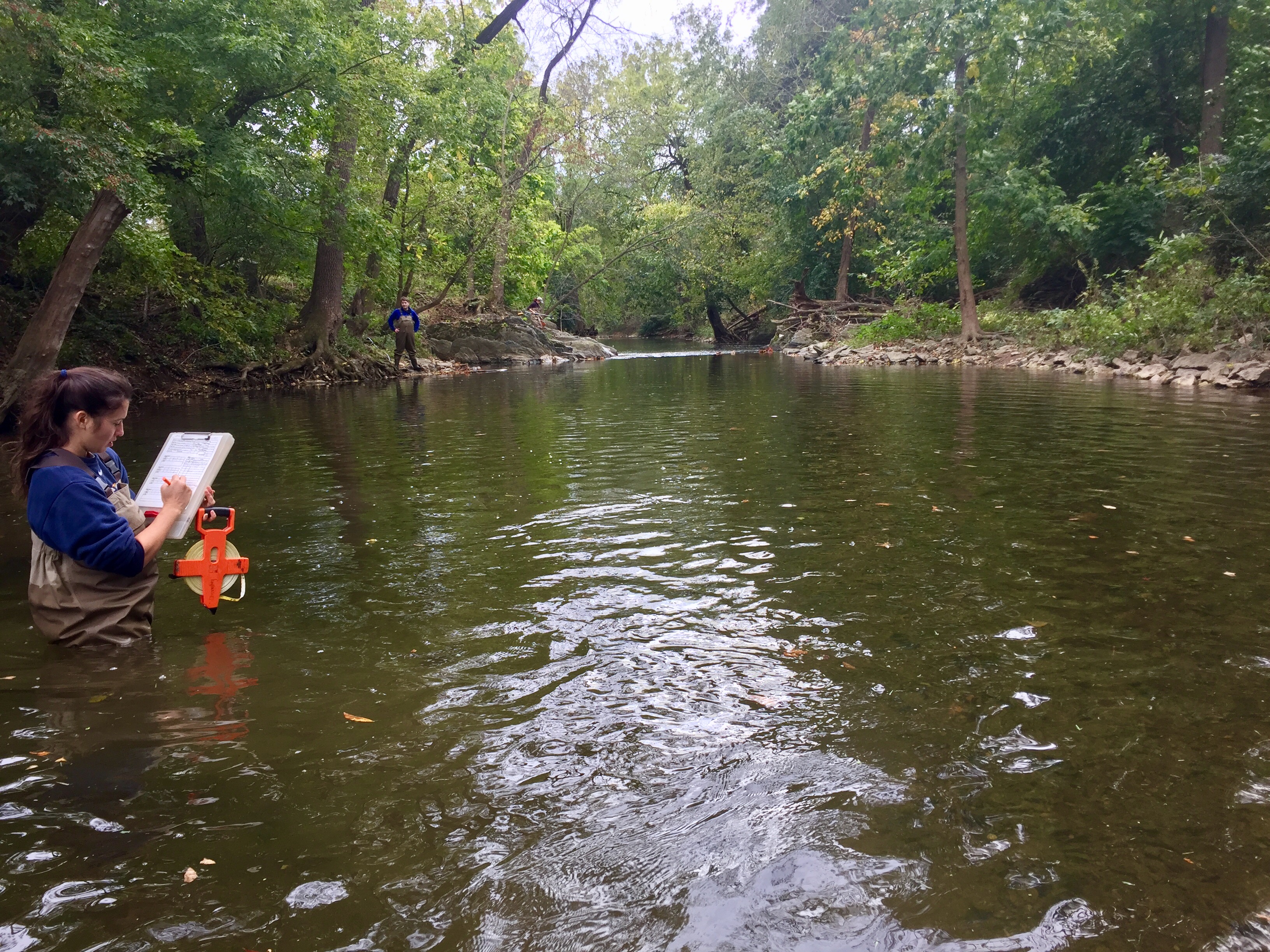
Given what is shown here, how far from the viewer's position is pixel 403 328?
25.0 meters

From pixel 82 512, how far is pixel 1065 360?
72.4 ft

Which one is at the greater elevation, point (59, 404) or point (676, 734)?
point (59, 404)

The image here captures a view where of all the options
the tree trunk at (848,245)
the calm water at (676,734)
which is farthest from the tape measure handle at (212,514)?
the tree trunk at (848,245)

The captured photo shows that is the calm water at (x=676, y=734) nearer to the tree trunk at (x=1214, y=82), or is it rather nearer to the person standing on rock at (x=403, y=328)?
the person standing on rock at (x=403, y=328)

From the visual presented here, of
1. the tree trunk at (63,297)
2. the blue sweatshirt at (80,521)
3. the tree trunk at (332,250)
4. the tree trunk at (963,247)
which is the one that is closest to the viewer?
the blue sweatshirt at (80,521)

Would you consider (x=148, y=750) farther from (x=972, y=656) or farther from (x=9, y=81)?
(x=9, y=81)

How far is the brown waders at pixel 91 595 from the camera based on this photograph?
4176 millimetres

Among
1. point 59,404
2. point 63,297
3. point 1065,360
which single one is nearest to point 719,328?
point 1065,360

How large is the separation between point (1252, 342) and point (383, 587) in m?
17.7

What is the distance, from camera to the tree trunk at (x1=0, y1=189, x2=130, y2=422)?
40.7 ft

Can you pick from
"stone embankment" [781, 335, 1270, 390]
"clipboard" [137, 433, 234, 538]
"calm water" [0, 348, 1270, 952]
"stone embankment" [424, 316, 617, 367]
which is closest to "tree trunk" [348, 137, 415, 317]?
"stone embankment" [424, 316, 617, 367]

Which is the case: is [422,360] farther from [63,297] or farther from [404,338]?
[63,297]

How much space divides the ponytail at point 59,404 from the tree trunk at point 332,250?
17.7 m

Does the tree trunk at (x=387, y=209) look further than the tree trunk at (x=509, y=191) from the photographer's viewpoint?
No
